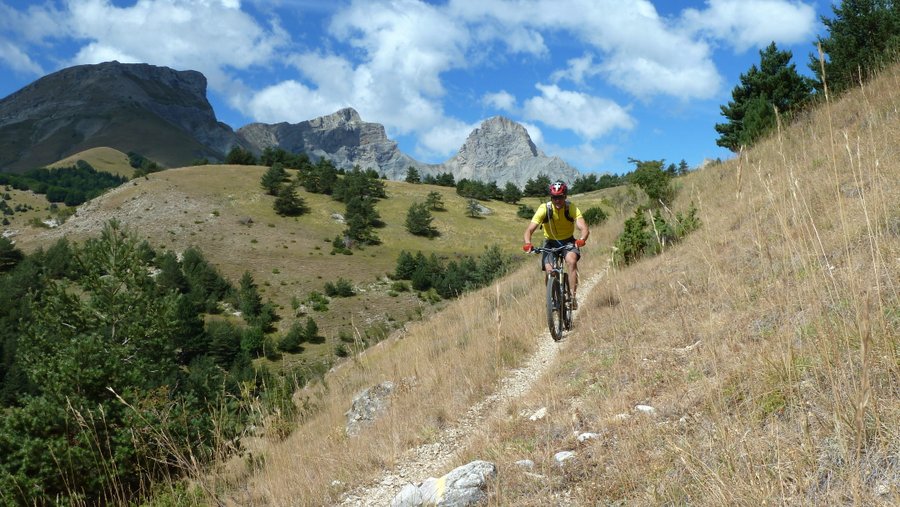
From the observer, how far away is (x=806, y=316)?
4.05m

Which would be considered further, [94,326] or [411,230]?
[411,230]

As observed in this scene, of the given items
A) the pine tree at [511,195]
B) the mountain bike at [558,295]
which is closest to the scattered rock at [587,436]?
the mountain bike at [558,295]

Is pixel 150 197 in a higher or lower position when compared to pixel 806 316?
higher

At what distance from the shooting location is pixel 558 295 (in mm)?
7832

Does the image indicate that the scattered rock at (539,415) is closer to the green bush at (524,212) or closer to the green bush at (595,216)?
the green bush at (595,216)

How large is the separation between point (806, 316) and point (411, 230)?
268 ft

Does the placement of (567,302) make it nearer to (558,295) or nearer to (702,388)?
(558,295)

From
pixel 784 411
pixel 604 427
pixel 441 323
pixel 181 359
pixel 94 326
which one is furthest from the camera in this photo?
pixel 181 359

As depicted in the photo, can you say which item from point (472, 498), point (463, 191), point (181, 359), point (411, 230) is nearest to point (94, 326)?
point (472, 498)

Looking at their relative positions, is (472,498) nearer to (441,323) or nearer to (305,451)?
(305,451)

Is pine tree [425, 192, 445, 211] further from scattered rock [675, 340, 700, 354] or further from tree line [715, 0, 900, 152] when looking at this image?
scattered rock [675, 340, 700, 354]

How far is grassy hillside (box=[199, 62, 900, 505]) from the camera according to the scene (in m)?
2.32

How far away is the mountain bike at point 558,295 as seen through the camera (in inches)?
303

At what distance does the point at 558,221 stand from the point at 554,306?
143cm
